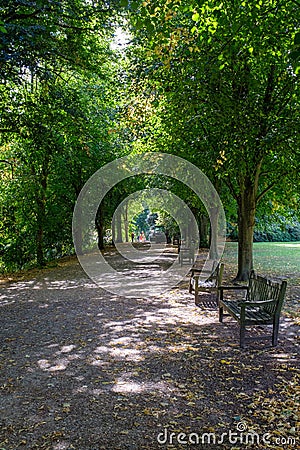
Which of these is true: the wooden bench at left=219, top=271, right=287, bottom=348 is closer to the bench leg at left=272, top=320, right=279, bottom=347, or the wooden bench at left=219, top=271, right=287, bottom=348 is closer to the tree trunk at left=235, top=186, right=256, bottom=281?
the bench leg at left=272, top=320, right=279, bottom=347

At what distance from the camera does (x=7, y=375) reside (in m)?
5.07

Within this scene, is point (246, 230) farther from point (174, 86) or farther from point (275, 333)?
point (275, 333)

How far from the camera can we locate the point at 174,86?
31.8 ft

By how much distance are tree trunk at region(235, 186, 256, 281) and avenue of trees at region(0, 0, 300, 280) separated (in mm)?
32

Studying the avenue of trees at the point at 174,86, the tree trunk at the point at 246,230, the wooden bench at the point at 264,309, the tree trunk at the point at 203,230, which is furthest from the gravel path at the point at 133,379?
the tree trunk at the point at 203,230

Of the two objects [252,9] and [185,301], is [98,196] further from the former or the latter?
[252,9]

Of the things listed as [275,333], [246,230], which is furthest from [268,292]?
[246,230]

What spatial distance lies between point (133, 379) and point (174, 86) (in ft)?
24.0

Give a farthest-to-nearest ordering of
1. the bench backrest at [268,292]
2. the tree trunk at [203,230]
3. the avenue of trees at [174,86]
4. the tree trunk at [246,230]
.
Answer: the tree trunk at [203,230] → the tree trunk at [246,230] → the avenue of trees at [174,86] → the bench backrest at [268,292]

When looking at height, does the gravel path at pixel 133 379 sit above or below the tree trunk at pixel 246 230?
below

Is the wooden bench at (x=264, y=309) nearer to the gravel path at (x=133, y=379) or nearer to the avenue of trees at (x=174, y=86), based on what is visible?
the gravel path at (x=133, y=379)

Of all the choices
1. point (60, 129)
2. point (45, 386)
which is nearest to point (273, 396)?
point (45, 386)

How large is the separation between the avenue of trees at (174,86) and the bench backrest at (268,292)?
309 cm

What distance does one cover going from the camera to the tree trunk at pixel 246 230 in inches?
489
